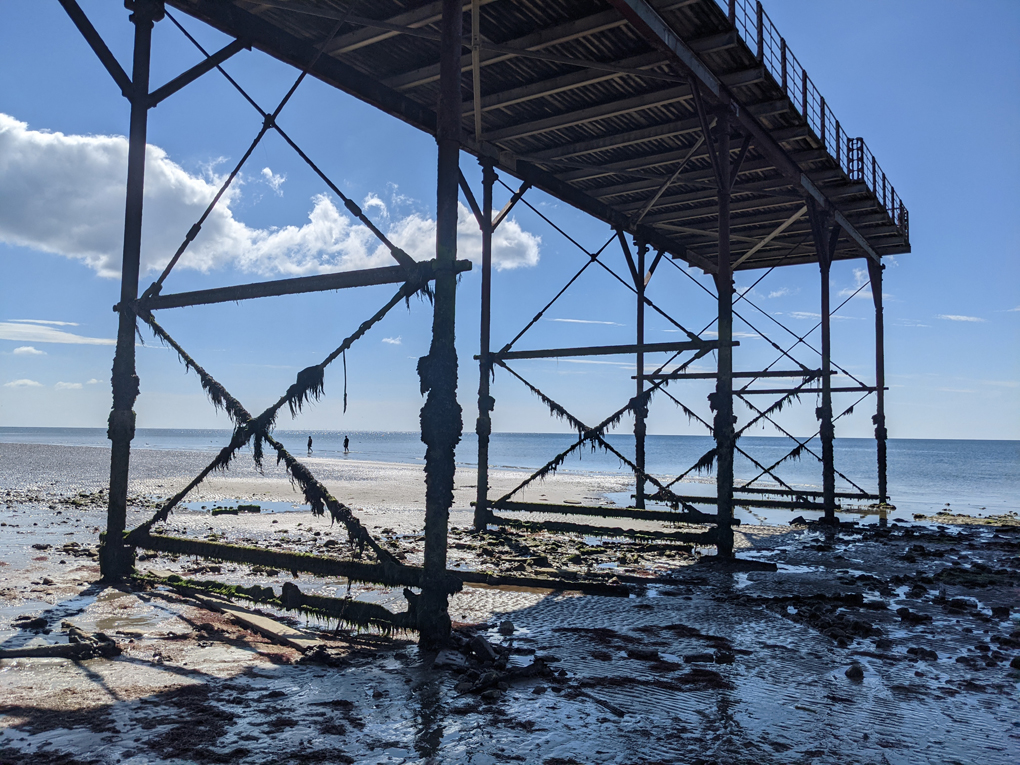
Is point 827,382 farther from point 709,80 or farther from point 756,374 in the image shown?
point 709,80

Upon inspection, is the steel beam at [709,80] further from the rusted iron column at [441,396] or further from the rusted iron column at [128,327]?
the rusted iron column at [128,327]

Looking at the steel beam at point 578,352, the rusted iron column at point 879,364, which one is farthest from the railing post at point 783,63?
the rusted iron column at point 879,364

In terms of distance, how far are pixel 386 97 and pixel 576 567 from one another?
7146 mm

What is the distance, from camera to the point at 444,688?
4562 mm

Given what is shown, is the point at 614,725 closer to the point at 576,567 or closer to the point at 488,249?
the point at 576,567

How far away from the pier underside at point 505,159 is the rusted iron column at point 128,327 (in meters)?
0.02

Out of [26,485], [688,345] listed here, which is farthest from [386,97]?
[26,485]

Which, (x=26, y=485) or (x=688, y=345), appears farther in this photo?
(x=26, y=485)

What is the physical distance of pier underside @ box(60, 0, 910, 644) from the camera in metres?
5.90

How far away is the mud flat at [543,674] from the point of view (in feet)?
12.2

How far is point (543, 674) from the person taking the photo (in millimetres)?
4820

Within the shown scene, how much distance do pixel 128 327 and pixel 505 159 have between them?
21.7 feet

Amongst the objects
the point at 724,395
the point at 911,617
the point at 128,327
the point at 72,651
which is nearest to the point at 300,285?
the point at 128,327

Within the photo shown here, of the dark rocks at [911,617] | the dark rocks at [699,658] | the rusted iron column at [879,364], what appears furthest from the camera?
the rusted iron column at [879,364]
